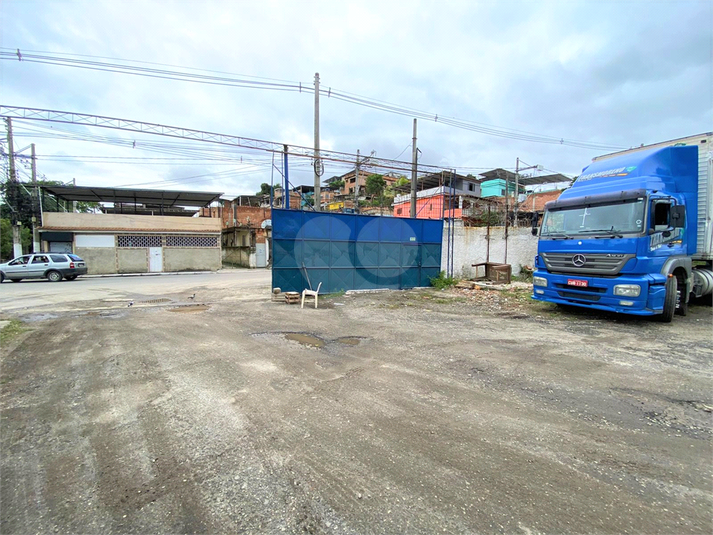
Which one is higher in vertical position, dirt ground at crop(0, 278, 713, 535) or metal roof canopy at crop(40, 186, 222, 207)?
metal roof canopy at crop(40, 186, 222, 207)

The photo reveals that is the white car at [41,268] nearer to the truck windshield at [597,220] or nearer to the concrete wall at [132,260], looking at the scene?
the concrete wall at [132,260]

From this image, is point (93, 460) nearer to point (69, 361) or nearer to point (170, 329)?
point (69, 361)

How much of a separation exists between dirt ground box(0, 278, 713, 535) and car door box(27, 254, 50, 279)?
1618 centimetres

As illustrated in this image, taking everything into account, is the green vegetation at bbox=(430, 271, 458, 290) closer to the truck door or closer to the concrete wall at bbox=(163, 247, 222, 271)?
the truck door

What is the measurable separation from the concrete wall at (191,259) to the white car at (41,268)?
7539mm

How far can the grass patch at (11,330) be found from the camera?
6499 millimetres

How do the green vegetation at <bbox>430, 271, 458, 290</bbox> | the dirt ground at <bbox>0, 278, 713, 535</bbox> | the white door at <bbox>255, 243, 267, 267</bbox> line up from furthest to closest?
the white door at <bbox>255, 243, 267, 267</bbox>
the green vegetation at <bbox>430, 271, 458, 290</bbox>
the dirt ground at <bbox>0, 278, 713, 535</bbox>

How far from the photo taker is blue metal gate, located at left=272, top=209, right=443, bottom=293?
11695 millimetres

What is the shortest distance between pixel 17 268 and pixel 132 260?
775 cm

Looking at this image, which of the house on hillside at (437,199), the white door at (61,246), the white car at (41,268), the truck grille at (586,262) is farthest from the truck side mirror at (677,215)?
the white door at (61,246)

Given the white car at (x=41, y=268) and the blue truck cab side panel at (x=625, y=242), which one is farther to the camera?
the white car at (x=41, y=268)

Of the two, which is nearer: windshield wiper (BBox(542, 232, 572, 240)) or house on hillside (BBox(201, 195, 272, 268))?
windshield wiper (BBox(542, 232, 572, 240))

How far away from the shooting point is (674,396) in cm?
401

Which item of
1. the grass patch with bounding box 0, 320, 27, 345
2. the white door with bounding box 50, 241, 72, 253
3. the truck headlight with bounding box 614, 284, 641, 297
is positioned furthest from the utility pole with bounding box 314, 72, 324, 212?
the white door with bounding box 50, 241, 72, 253
